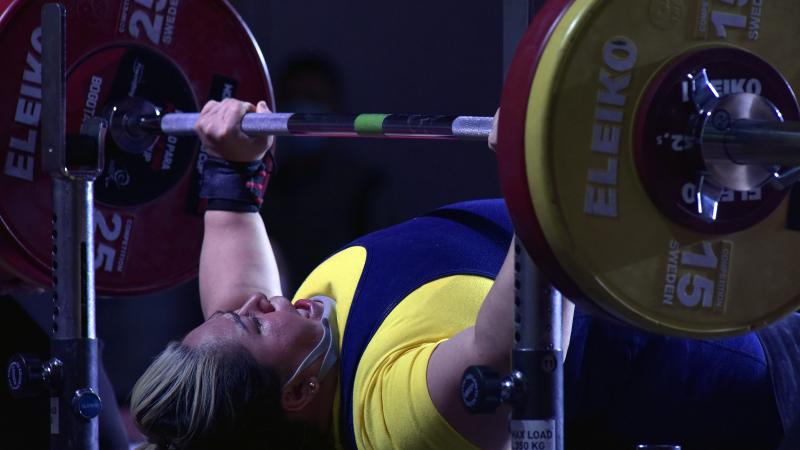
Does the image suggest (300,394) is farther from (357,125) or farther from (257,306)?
(357,125)

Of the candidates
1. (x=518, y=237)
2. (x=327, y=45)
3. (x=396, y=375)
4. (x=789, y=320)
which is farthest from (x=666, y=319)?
(x=327, y=45)

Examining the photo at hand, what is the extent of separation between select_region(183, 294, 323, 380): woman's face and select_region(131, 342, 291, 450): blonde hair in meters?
0.02

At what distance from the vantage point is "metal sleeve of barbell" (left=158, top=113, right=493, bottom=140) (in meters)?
1.61

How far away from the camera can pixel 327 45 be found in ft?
13.2

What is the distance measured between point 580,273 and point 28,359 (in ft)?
3.16

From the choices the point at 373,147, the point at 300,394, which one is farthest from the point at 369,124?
the point at 373,147

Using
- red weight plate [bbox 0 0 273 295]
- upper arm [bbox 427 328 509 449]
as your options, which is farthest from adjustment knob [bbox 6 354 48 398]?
upper arm [bbox 427 328 509 449]

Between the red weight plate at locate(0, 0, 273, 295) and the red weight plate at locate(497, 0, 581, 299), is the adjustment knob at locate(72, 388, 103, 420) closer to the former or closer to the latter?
the red weight plate at locate(0, 0, 273, 295)

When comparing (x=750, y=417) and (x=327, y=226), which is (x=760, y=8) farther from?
(x=327, y=226)

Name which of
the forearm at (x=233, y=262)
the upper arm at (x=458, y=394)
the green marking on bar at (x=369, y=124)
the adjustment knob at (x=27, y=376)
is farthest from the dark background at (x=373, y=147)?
the upper arm at (x=458, y=394)

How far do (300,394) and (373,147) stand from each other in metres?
2.02

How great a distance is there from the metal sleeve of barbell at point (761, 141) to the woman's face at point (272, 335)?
872mm

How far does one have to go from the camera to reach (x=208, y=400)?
188cm

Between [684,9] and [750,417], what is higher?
[684,9]
